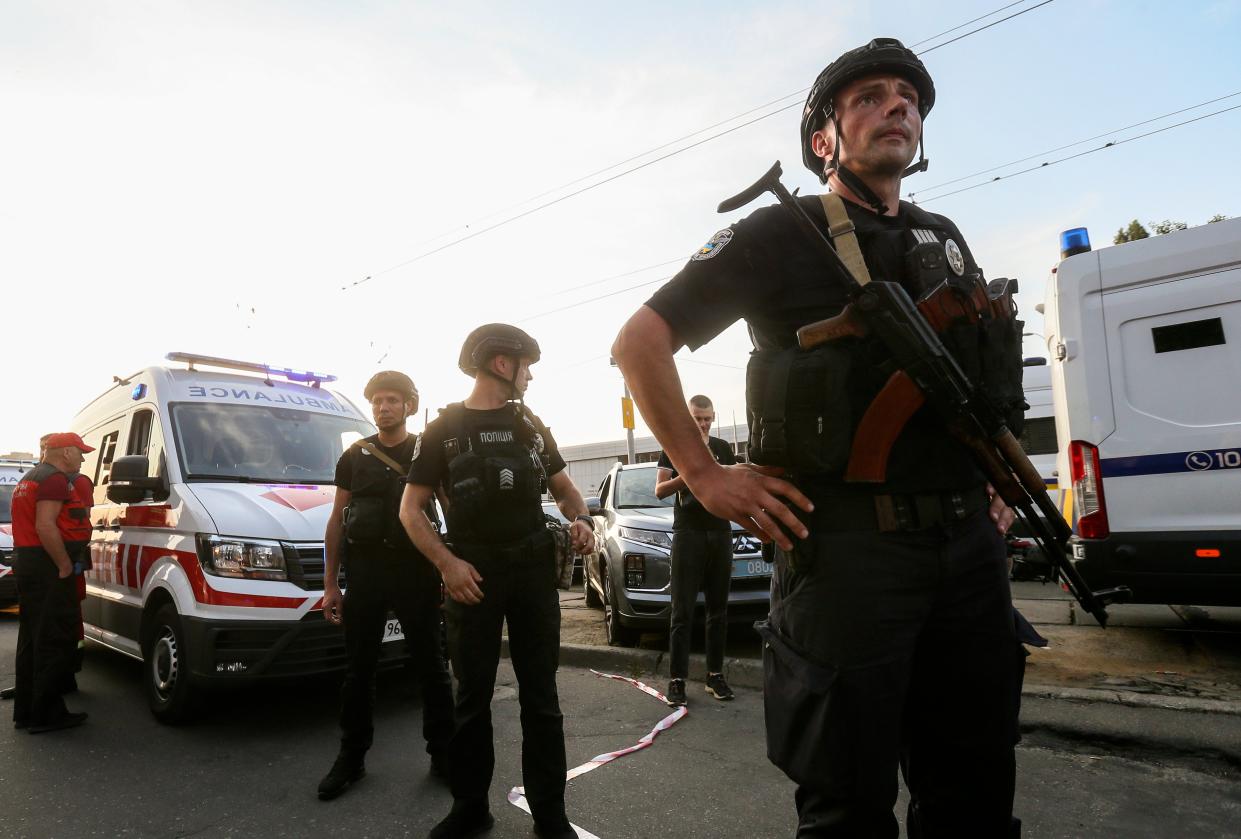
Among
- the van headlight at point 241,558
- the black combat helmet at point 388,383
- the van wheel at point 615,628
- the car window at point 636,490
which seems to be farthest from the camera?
the car window at point 636,490

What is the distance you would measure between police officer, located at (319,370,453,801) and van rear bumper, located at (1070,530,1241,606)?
394cm

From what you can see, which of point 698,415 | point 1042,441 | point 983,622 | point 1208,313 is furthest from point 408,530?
point 1042,441

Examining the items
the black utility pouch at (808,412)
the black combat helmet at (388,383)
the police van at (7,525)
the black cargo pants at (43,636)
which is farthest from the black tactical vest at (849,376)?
the police van at (7,525)

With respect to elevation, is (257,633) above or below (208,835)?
above

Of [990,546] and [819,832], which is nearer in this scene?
[819,832]

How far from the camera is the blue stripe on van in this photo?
15.1 ft

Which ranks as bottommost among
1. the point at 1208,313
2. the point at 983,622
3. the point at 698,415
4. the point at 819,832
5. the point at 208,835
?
the point at 208,835

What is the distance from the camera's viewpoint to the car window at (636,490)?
6945mm

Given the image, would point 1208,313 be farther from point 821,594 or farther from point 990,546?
point 821,594

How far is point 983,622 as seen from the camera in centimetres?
145

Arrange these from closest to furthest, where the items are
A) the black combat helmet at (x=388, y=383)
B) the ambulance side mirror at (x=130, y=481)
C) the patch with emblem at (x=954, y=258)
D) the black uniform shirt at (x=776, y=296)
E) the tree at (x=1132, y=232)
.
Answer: the black uniform shirt at (x=776, y=296), the patch with emblem at (x=954, y=258), the black combat helmet at (x=388, y=383), the ambulance side mirror at (x=130, y=481), the tree at (x=1132, y=232)

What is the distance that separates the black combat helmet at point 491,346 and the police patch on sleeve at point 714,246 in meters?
1.55

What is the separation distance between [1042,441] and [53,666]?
10.9 m

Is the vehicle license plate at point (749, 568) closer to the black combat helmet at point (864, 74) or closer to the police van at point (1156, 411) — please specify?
the police van at point (1156, 411)
